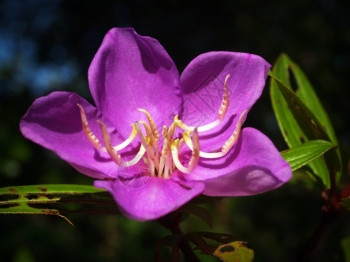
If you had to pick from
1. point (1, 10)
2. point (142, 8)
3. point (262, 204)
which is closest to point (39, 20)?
point (1, 10)

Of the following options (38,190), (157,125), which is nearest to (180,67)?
(157,125)

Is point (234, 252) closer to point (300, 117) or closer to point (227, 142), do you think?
point (227, 142)

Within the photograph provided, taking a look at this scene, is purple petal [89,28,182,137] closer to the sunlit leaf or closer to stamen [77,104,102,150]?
stamen [77,104,102,150]

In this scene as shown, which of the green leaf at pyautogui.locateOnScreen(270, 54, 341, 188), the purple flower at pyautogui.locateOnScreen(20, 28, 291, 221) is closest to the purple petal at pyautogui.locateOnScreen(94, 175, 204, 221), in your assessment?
the purple flower at pyautogui.locateOnScreen(20, 28, 291, 221)

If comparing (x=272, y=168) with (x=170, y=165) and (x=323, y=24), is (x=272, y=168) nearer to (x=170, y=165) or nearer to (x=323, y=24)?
(x=170, y=165)

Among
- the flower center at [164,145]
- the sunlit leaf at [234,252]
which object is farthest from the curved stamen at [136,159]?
the sunlit leaf at [234,252]

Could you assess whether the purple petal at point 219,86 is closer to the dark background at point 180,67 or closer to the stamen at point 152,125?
the stamen at point 152,125
